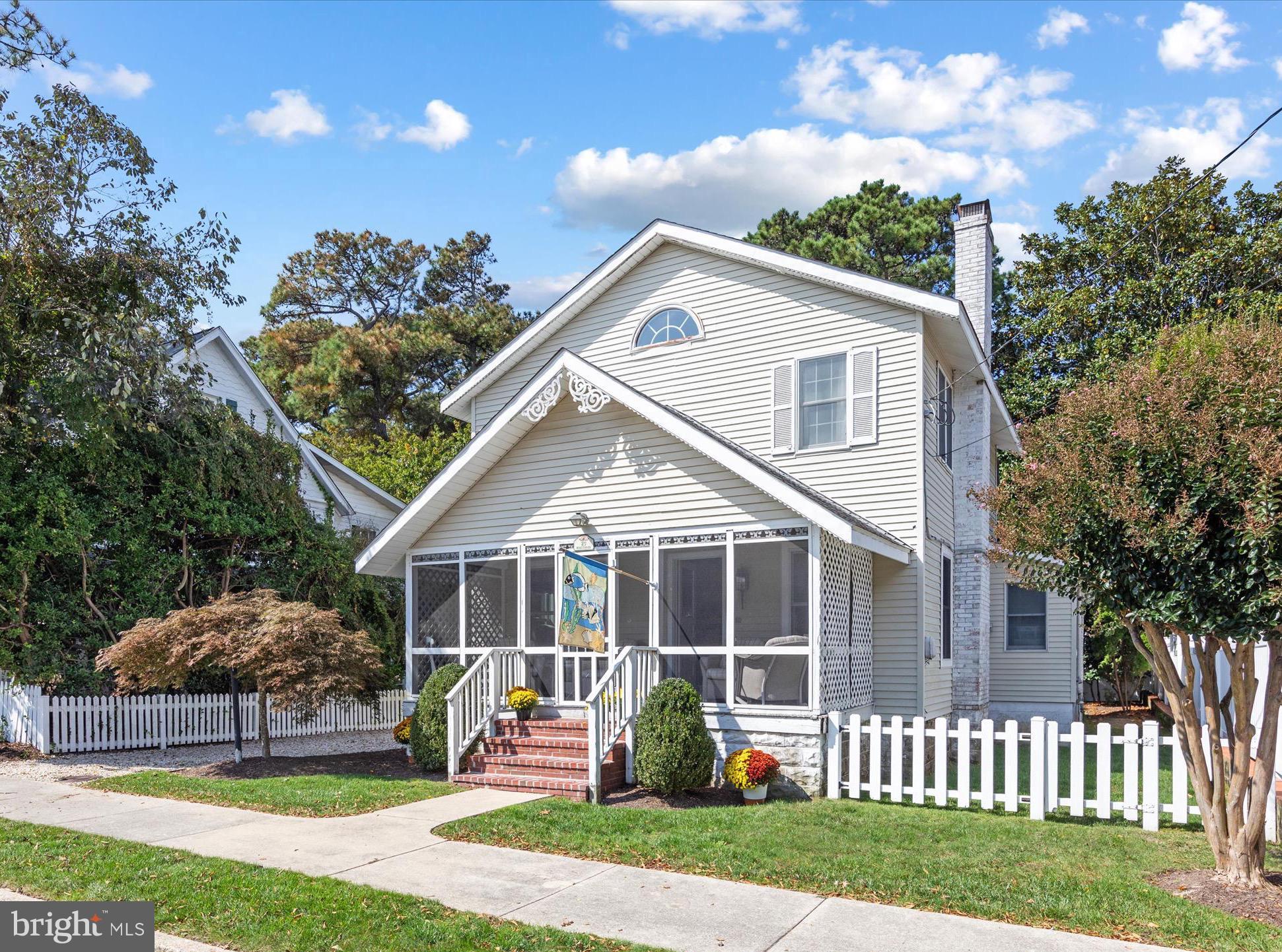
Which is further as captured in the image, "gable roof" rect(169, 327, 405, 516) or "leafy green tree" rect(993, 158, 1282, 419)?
"leafy green tree" rect(993, 158, 1282, 419)

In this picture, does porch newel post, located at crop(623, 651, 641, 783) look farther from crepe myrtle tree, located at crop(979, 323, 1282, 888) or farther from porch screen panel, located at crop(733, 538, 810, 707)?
crepe myrtle tree, located at crop(979, 323, 1282, 888)

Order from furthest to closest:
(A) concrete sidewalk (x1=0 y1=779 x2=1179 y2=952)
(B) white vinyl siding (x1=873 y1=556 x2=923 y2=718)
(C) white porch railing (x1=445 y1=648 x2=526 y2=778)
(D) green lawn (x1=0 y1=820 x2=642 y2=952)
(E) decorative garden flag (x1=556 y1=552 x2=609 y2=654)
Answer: (B) white vinyl siding (x1=873 y1=556 x2=923 y2=718) → (C) white porch railing (x1=445 y1=648 x2=526 y2=778) → (E) decorative garden flag (x1=556 y1=552 x2=609 y2=654) → (A) concrete sidewalk (x1=0 y1=779 x2=1179 y2=952) → (D) green lawn (x1=0 y1=820 x2=642 y2=952)

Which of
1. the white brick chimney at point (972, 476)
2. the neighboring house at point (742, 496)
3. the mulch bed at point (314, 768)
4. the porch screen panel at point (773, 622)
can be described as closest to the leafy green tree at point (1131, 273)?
the white brick chimney at point (972, 476)

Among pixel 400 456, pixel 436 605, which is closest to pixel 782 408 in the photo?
pixel 436 605

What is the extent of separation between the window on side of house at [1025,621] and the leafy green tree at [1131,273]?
583cm

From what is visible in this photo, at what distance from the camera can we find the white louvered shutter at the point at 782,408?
14.0 metres

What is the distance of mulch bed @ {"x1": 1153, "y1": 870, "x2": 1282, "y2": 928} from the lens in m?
6.34

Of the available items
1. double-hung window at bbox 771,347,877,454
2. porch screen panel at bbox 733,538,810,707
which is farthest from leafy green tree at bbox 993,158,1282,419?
porch screen panel at bbox 733,538,810,707

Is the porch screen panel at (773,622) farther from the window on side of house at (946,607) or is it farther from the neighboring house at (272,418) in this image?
the neighboring house at (272,418)

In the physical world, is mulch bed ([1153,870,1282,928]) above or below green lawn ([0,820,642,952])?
below

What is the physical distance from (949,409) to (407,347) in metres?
23.1

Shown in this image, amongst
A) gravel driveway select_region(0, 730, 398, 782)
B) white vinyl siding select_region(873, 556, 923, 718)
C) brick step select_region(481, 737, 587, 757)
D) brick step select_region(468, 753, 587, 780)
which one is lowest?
gravel driveway select_region(0, 730, 398, 782)

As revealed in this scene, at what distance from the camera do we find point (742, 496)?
11.6 m

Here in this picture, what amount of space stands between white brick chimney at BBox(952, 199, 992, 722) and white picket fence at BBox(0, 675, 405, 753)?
33.0ft
